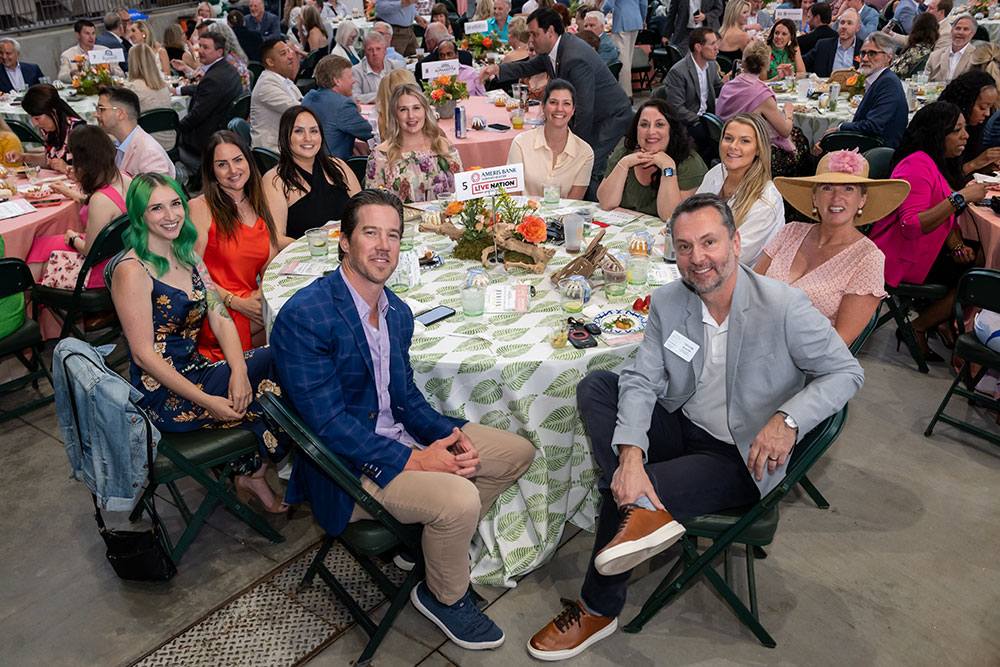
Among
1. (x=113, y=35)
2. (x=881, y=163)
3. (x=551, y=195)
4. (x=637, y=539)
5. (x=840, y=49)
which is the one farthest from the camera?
(x=113, y=35)

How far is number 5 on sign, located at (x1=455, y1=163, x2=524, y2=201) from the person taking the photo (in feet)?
11.3

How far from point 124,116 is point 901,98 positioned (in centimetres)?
543

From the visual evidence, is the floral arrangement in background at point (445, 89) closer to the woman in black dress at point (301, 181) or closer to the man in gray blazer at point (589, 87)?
the man in gray blazer at point (589, 87)

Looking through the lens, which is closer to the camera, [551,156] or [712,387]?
[712,387]

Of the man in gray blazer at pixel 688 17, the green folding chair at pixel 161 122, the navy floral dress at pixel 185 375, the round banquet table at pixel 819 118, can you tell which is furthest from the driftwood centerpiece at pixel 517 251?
the man in gray blazer at pixel 688 17

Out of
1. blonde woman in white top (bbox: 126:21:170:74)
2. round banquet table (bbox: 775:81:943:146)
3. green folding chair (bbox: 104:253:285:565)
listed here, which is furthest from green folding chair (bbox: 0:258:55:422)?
blonde woman in white top (bbox: 126:21:170:74)

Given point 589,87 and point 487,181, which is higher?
point 589,87

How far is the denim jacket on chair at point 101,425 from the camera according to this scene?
2.40 m

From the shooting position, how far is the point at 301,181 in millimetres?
4141

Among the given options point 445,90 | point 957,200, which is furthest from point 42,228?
point 957,200

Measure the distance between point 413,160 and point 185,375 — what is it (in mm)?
2101

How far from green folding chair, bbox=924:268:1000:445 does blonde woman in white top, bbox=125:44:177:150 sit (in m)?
6.66

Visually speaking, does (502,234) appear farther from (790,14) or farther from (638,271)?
(790,14)

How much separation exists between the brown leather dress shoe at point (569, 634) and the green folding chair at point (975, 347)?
2.03 metres
